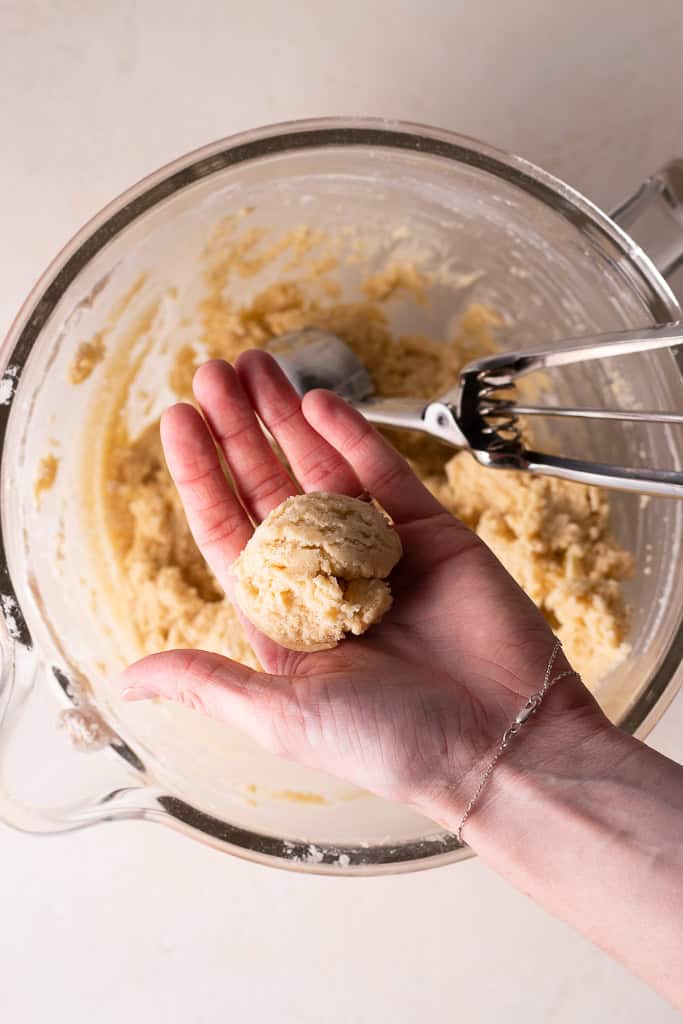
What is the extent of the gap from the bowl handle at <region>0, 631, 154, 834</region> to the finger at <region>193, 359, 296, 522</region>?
41cm

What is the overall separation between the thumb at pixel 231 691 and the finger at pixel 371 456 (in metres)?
0.38

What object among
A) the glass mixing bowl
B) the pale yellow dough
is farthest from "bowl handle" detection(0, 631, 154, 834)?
the pale yellow dough

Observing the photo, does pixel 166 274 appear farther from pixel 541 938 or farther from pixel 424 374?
pixel 541 938

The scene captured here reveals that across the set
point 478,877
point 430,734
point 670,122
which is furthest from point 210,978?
point 670,122

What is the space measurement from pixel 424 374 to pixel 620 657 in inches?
23.2

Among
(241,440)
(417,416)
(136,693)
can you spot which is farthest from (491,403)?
(136,693)

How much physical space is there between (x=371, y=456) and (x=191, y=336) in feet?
1.62

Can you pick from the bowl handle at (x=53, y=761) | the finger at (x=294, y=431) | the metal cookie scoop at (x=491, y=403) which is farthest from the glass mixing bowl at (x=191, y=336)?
the finger at (x=294, y=431)

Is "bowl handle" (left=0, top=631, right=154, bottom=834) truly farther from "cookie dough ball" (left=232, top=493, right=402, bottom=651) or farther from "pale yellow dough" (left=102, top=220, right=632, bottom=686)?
"cookie dough ball" (left=232, top=493, right=402, bottom=651)

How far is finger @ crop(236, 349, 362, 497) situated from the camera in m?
1.35

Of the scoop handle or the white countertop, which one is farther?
the white countertop

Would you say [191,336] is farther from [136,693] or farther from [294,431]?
[136,693]

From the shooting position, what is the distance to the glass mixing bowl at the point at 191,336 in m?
1.27

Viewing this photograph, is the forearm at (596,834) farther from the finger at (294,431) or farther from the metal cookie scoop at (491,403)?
the finger at (294,431)
